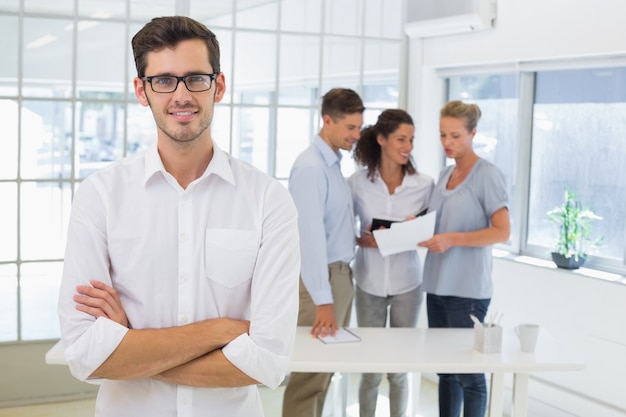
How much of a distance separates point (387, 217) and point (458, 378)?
78 centimetres

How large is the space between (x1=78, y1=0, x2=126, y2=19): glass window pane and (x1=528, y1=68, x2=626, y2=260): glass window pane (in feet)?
7.70

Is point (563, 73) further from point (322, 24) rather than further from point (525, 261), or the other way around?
point (322, 24)

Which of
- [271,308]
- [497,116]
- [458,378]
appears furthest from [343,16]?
[271,308]

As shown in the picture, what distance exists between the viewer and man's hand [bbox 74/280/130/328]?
64.3 inches

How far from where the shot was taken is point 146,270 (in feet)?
5.49

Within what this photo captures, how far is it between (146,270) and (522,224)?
11.1ft

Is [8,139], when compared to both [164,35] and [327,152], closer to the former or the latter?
[327,152]

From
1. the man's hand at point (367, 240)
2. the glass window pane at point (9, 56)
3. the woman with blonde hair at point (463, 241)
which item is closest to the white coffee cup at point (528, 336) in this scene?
the woman with blonde hair at point (463, 241)

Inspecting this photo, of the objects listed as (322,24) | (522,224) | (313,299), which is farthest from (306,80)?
(313,299)

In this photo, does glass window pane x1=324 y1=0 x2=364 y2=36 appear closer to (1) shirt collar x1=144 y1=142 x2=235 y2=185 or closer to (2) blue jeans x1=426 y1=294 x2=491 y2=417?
(2) blue jeans x1=426 y1=294 x2=491 y2=417

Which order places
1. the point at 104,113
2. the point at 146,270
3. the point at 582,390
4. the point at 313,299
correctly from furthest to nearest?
1. the point at 104,113
2. the point at 582,390
3. the point at 313,299
4. the point at 146,270

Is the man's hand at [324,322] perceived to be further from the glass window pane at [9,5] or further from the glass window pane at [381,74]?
the glass window pane at [9,5]

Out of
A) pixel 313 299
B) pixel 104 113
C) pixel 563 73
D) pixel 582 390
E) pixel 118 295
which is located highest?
pixel 563 73

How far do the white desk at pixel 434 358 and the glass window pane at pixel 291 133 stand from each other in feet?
5.80
